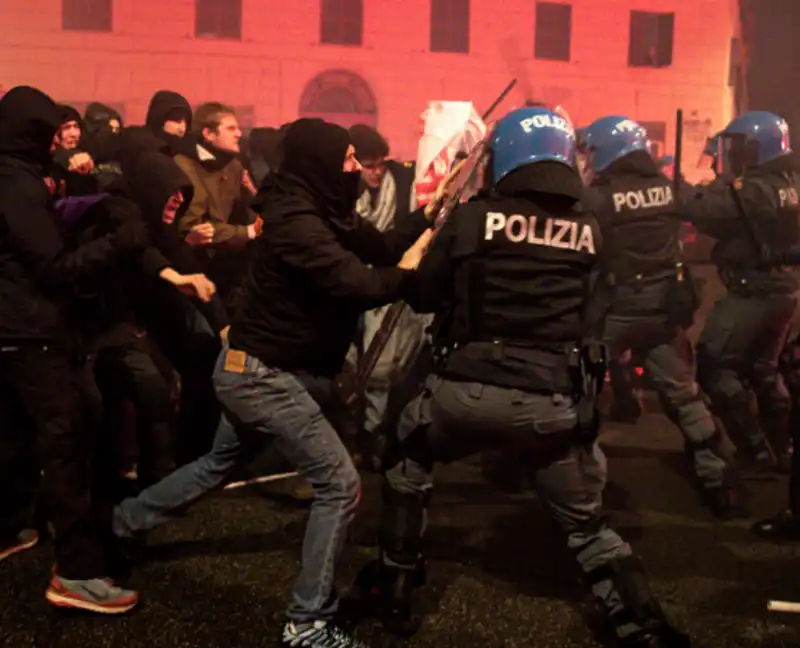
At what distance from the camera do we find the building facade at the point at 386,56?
16.2 metres

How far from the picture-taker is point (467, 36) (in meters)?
18.5

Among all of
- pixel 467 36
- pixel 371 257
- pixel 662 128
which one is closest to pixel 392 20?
pixel 467 36

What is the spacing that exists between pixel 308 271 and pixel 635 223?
2.36 m

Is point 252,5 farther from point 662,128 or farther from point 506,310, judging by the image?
point 506,310

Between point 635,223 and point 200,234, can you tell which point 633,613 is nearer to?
point 635,223

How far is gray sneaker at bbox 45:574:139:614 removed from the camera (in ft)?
11.3

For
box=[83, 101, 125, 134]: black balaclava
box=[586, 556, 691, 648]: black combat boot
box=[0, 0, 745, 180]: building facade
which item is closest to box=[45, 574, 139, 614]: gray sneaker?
box=[586, 556, 691, 648]: black combat boot

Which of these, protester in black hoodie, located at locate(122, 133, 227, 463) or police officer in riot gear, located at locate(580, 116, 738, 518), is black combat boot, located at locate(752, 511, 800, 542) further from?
protester in black hoodie, located at locate(122, 133, 227, 463)

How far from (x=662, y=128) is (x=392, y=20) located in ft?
22.1

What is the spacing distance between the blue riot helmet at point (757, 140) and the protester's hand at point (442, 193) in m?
2.33

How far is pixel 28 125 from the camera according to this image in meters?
3.31

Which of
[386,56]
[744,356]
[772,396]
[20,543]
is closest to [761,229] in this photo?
[744,356]

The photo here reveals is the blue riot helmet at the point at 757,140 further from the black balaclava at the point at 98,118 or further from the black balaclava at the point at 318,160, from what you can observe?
the black balaclava at the point at 98,118

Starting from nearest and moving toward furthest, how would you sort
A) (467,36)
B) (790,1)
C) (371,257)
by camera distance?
(371,257) < (790,1) < (467,36)
